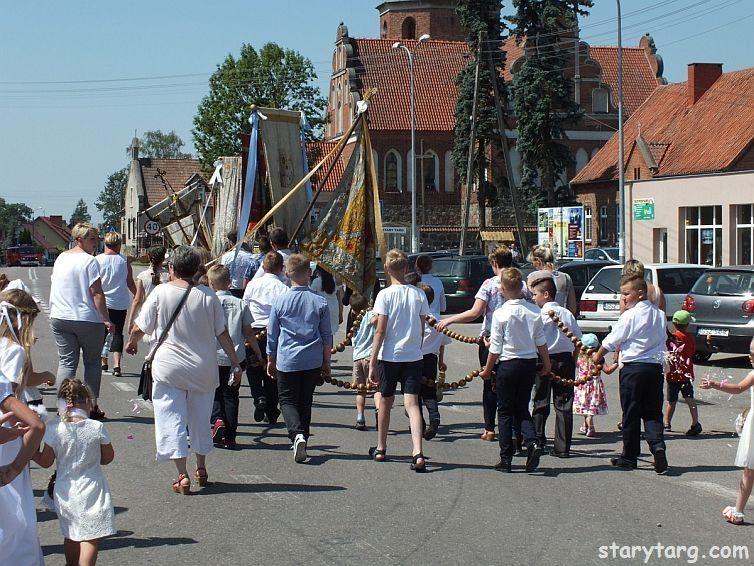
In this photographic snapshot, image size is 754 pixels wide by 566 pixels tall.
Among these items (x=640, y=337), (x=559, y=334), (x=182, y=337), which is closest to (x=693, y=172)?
(x=559, y=334)

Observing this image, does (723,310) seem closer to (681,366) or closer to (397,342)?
(681,366)

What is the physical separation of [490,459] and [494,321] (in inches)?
52.5

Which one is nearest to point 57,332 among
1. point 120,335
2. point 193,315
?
point 193,315

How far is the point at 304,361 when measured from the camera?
9.77 m

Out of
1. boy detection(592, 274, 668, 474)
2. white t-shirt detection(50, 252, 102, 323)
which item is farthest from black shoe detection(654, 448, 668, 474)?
white t-shirt detection(50, 252, 102, 323)

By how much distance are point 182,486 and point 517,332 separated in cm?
297

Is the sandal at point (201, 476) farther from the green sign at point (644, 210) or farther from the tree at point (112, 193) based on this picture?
the tree at point (112, 193)

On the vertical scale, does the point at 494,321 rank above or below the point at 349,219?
below

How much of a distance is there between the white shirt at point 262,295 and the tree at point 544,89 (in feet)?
137

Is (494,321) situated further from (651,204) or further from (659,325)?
(651,204)

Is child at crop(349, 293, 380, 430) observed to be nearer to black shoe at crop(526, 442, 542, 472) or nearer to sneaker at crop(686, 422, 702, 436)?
black shoe at crop(526, 442, 542, 472)

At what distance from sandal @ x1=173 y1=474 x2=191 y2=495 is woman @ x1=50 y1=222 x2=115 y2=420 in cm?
253

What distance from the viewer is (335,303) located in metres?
13.6

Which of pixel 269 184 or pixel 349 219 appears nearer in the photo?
pixel 349 219
